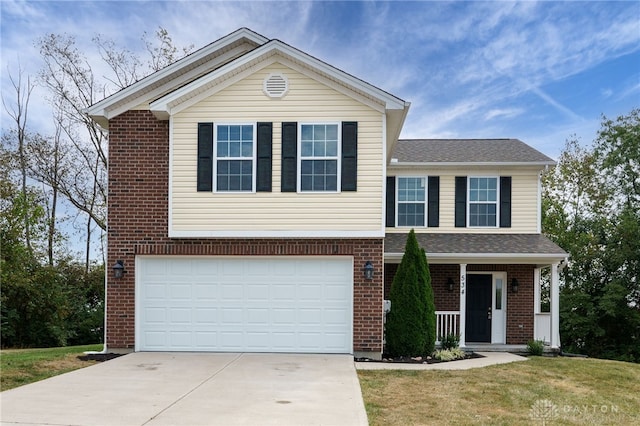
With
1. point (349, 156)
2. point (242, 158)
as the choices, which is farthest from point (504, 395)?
point (242, 158)

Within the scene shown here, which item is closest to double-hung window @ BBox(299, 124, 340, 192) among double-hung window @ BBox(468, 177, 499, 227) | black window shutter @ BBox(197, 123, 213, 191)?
black window shutter @ BBox(197, 123, 213, 191)

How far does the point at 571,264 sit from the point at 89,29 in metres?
22.0

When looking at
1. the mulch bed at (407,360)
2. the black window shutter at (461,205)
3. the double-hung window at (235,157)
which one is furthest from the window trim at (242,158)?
the black window shutter at (461,205)

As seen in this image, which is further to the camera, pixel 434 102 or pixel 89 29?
pixel 89 29

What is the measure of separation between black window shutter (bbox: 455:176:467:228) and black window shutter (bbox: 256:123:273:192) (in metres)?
6.26

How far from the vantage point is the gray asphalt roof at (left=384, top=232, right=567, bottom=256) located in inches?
527

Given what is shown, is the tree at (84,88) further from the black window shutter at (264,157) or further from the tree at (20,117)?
the black window shutter at (264,157)

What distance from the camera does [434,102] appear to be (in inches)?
774

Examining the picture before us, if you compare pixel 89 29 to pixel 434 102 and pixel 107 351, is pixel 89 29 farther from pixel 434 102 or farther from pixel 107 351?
pixel 107 351

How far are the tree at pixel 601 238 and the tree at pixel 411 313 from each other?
9.94 metres

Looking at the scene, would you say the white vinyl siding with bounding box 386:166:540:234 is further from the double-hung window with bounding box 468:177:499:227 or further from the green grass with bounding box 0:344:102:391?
the green grass with bounding box 0:344:102:391

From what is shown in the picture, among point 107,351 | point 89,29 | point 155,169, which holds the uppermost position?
point 89,29

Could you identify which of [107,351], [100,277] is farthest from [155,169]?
[100,277]

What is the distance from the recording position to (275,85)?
11.2 metres
